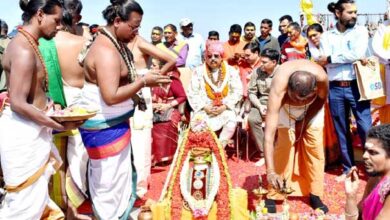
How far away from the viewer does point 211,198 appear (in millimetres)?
4027

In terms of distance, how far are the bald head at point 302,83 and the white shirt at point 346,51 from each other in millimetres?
1358

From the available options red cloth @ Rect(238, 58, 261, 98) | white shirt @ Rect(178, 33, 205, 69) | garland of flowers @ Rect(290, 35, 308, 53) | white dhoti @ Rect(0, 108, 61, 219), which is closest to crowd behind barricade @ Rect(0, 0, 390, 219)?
white dhoti @ Rect(0, 108, 61, 219)

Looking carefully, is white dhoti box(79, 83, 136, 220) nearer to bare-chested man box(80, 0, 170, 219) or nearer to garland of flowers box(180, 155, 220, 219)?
bare-chested man box(80, 0, 170, 219)

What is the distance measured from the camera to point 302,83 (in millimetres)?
3979

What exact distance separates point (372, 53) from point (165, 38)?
12.2 feet

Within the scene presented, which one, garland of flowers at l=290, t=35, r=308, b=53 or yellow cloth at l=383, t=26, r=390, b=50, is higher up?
garland of flowers at l=290, t=35, r=308, b=53

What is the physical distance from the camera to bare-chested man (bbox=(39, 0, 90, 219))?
3.85 metres

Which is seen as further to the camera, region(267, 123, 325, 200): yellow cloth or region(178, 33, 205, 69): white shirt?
region(178, 33, 205, 69): white shirt

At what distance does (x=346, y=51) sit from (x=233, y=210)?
7.66 feet

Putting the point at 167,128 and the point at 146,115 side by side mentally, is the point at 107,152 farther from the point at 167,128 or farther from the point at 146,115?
the point at 167,128

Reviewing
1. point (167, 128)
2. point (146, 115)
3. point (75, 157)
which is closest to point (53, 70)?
point (75, 157)

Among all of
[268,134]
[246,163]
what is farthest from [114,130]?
[246,163]

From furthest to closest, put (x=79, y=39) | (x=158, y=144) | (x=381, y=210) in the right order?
(x=158, y=144) < (x=79, y=39) < (x=381, y=210)

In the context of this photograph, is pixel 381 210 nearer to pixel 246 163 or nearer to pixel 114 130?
pixel 114 130
